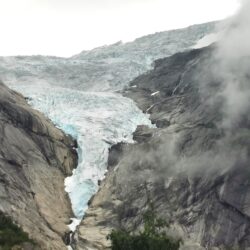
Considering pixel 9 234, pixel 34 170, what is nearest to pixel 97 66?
pixel 34 170

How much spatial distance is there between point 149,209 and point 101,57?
1927 inches

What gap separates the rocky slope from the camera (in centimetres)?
4566

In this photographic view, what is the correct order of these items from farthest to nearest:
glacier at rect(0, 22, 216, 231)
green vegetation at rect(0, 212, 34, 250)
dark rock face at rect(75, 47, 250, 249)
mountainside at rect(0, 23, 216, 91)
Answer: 1. mountainside at rect(0, 23, 216, 91)
2. glacier at rect(0, 22, 216, 231)
3. dark rock face at rect(75, 47, 250, 249)
4. green vegetation at rect(0, 212, 34, 250)

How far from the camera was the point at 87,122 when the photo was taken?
204ft

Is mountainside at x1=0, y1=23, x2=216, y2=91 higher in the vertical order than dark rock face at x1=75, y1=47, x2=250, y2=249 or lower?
higher

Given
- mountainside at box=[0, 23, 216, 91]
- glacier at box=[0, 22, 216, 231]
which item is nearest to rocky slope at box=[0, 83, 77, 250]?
glacier at box=[0, 22, 216, 231]

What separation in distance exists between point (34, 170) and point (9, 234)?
12.1m

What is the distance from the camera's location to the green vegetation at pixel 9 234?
3873cm

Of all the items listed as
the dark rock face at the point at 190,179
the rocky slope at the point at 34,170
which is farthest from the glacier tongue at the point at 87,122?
the dark rock face at the point at 190,179

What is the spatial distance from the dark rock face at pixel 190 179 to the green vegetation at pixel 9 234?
642 cm

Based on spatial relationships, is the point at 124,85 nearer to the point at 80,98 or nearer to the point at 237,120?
the point at 80,98

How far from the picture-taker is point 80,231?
4753 cm

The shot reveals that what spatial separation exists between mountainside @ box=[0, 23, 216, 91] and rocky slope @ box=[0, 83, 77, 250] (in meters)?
18.9

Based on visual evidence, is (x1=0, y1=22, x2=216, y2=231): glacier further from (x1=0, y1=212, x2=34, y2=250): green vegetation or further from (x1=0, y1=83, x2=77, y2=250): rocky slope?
(x1=0, y1=212, x2=34, y2=250): green vegetation
